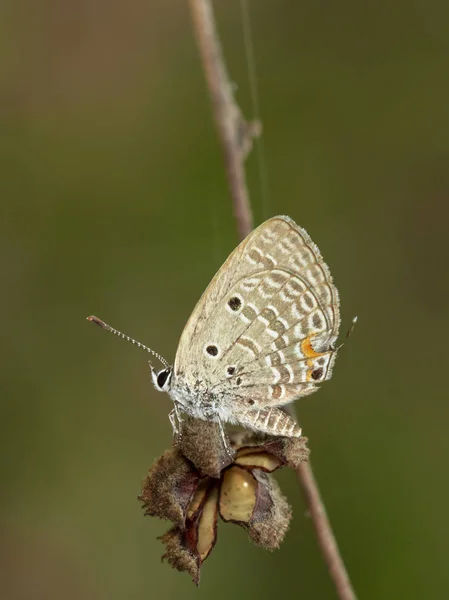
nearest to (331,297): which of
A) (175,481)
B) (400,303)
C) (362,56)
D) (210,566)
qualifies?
(175,481)

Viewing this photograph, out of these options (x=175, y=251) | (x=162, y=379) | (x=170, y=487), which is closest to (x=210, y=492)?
(x=170, y=487)

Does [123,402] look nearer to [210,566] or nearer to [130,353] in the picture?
[130,353]

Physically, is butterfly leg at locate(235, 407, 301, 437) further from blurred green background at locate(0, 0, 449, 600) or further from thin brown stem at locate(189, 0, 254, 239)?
blurred green background at locate(0, 0, 449, 600)

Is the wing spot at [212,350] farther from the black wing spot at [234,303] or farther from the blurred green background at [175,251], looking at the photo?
the blurred green background at [175,251]

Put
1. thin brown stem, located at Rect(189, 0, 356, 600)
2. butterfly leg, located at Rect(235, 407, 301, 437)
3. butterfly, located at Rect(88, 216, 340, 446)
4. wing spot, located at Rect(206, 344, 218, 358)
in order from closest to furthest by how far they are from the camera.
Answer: thin brown stem, located at Rect(189, 0, 356, 600) → butterfly leg, located at Rect(235, 407, 301, 437) → butterfly, located at Rect(88, 216, 340, 446) → wing spot, located at Rect(206, 344, 218, 358)

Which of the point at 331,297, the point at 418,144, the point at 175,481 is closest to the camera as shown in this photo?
the point at 175,481

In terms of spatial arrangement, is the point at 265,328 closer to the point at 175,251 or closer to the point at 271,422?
the point at 271,422

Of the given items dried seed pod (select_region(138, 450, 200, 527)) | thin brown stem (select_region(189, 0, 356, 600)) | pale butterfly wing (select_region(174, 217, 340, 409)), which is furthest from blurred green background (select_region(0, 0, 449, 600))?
dried seed pod (select_region(138, 450, 200, 527))
